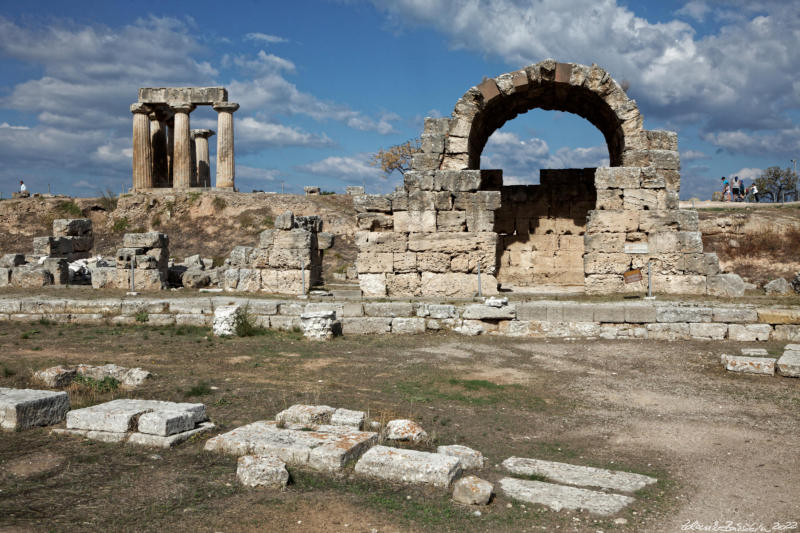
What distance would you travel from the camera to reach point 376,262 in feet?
45.9

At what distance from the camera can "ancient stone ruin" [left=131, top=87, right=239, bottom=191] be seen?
33156 millimetres

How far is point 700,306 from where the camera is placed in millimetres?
11281

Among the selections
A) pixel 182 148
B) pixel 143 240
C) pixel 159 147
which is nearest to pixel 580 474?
pixel 143 240

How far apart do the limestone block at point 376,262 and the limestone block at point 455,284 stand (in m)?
0.78

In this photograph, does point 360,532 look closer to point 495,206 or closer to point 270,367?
point 270,367

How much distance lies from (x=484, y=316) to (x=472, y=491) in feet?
24.4

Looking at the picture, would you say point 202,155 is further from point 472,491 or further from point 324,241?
point 472,491

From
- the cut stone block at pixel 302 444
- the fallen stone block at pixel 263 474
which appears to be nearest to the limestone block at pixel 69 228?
the cut stone block at pixel 302 444

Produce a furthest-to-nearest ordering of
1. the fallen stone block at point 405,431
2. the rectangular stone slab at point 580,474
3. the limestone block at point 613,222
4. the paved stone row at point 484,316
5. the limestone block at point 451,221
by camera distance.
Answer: the limestone block at point 451,221 → the limestone block at point 613,222 → the paved stone row at point 484,316 → the fallen stone block at point 405,431 → the rectangular stone slab at point 580,474

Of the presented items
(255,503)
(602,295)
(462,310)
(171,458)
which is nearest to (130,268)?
(462,310)

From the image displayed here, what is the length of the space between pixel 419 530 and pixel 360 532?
367 millimetres

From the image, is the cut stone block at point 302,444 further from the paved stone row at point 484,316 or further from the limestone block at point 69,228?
the limestone block at point 69,228

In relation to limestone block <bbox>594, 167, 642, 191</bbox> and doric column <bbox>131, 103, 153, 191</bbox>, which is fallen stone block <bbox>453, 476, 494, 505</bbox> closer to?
limestone block <bbox>594, 167, 642, 191</bbox>

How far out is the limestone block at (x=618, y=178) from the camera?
13.6 metres
